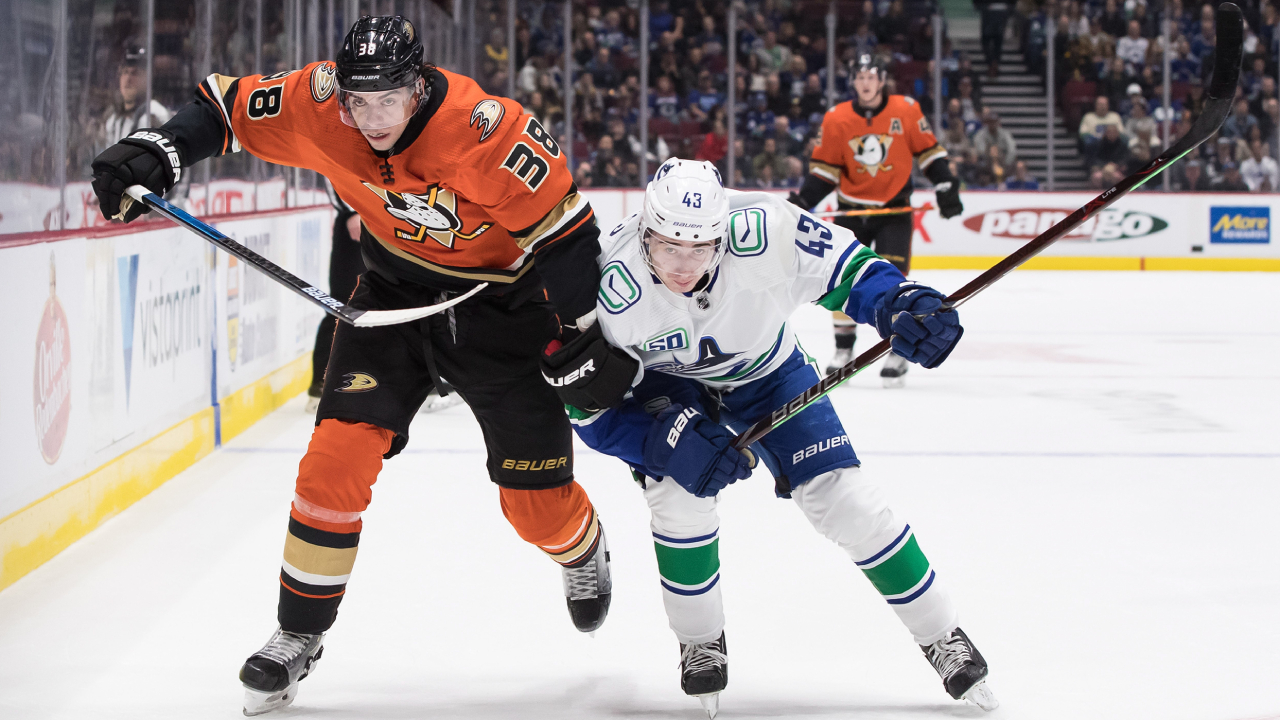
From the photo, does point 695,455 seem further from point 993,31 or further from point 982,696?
point 993,31

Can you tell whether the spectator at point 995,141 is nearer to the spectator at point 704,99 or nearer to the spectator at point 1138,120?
the spectator at point 1138,120

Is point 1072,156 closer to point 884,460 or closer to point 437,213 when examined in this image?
point 884,460

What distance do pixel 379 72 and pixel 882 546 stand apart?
3.66 feet

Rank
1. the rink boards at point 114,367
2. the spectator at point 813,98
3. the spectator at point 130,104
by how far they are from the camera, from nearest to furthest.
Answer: the rink boards at point 114,367 → the spectator at point 130,104 → the spectator at point 813,98

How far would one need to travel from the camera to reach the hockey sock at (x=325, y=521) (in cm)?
216

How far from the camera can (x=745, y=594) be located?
9.44ft

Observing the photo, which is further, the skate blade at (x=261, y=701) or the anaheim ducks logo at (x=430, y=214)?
the anaheim ducks logo at (x=430, y=214)

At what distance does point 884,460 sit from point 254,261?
99.9 inches

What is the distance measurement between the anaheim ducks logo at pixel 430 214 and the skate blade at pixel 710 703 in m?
0.89

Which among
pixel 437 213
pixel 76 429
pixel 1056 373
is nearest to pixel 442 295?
pixel 437 213

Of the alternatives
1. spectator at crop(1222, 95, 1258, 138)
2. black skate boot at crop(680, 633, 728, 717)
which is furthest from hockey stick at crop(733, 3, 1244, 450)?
spectator at crop(1222, 95, 1258, 138)

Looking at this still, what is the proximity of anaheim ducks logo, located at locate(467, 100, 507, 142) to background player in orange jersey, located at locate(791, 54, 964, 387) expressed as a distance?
382cm

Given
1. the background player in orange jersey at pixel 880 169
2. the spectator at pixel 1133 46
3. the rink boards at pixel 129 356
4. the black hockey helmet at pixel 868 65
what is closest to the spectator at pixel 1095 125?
the spectator at pixel 1133 46

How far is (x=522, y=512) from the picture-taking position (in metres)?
2.44
